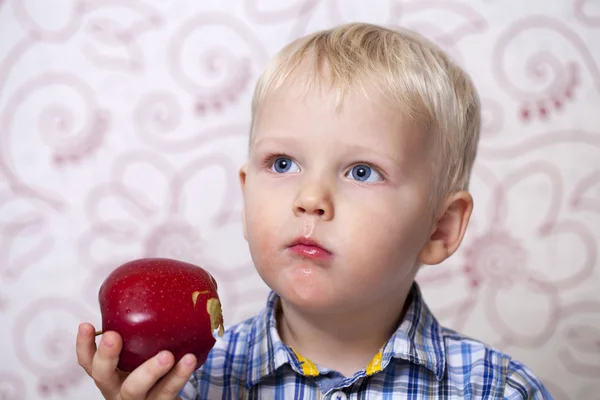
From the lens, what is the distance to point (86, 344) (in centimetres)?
89

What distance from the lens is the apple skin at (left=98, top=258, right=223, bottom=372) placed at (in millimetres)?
887

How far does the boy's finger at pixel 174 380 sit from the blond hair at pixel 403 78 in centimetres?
40

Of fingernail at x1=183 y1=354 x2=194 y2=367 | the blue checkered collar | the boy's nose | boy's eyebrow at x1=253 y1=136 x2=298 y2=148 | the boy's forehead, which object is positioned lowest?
the blue checkered collar

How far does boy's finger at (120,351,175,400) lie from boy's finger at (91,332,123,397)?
2 centimetres

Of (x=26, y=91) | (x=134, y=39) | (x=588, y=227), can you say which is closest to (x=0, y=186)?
(x=26, y=91)

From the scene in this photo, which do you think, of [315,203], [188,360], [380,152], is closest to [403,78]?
[380,152]

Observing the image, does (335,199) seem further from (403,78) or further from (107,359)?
(107,359)

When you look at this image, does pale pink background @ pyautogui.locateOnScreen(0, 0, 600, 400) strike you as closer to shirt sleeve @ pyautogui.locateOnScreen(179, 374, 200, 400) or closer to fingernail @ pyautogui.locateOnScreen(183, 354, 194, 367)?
shirt sleeve @ pyautogui.locateOnScreen(179, 374, 200, 400)

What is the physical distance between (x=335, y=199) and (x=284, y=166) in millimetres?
107

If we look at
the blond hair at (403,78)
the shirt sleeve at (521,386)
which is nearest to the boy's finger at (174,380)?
the blond hair at (403,78)

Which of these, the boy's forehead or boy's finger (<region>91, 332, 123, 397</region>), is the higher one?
the boy's forehead

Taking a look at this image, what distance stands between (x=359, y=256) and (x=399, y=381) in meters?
0.26

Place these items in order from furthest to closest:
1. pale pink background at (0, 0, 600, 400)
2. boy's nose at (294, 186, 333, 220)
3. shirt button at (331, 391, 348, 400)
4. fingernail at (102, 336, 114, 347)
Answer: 1. pale pink background at (0, 0, 600, 400)
2. shirt button at (331, 391, 348, 400)
3. boy's nose at (294, 186, 333, 220)
4. fingernail at (102, 336, 114, 347)

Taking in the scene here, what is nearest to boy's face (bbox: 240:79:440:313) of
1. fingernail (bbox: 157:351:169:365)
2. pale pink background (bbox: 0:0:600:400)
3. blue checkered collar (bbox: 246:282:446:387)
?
blue checkered collar (bbox: 246:282:446:387)
